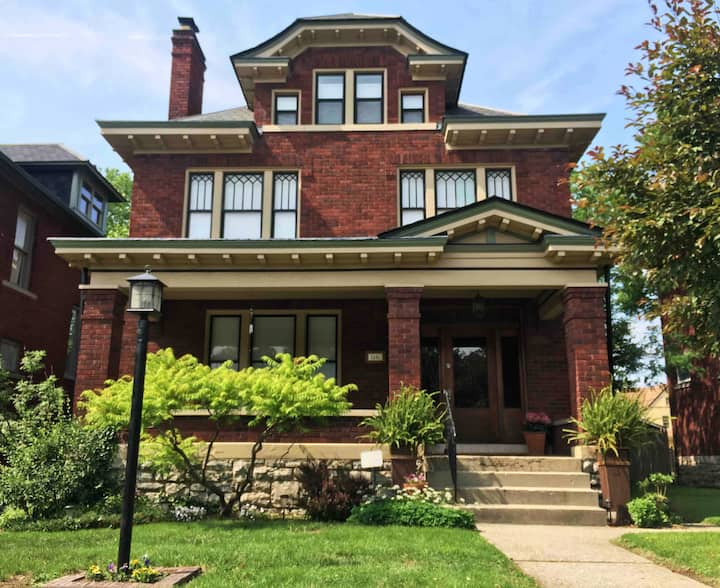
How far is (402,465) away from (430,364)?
4094 millimetres

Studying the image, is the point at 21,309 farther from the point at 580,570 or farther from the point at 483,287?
the point at 580,570

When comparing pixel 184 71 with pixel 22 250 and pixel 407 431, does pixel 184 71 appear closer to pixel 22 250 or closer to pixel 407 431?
pixel 22 250

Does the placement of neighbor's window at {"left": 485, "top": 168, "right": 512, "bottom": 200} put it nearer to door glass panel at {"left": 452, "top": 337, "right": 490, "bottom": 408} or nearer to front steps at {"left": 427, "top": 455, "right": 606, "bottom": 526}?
door glass panel at {"left": 452, "top": 337, "right": 490, "bottom": 408}

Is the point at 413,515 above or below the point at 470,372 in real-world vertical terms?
below

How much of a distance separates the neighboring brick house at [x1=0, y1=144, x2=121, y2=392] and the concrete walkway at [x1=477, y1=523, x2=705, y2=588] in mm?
12299

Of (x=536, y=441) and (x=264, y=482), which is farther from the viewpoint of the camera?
(x=536, y=441)

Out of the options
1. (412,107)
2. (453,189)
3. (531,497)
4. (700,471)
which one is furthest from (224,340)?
(700,471)

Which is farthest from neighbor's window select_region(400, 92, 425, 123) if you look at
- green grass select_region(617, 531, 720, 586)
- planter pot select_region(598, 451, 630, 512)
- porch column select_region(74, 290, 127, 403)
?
green grass select_region(617, 531, 720, 586)

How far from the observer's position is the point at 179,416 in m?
11.2

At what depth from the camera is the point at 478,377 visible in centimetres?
1372

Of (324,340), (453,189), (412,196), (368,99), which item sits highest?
(368,99)

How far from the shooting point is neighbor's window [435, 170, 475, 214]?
14289mm

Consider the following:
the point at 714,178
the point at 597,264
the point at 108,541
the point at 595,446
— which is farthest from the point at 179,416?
the point at 714,178

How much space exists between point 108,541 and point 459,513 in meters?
4.28
